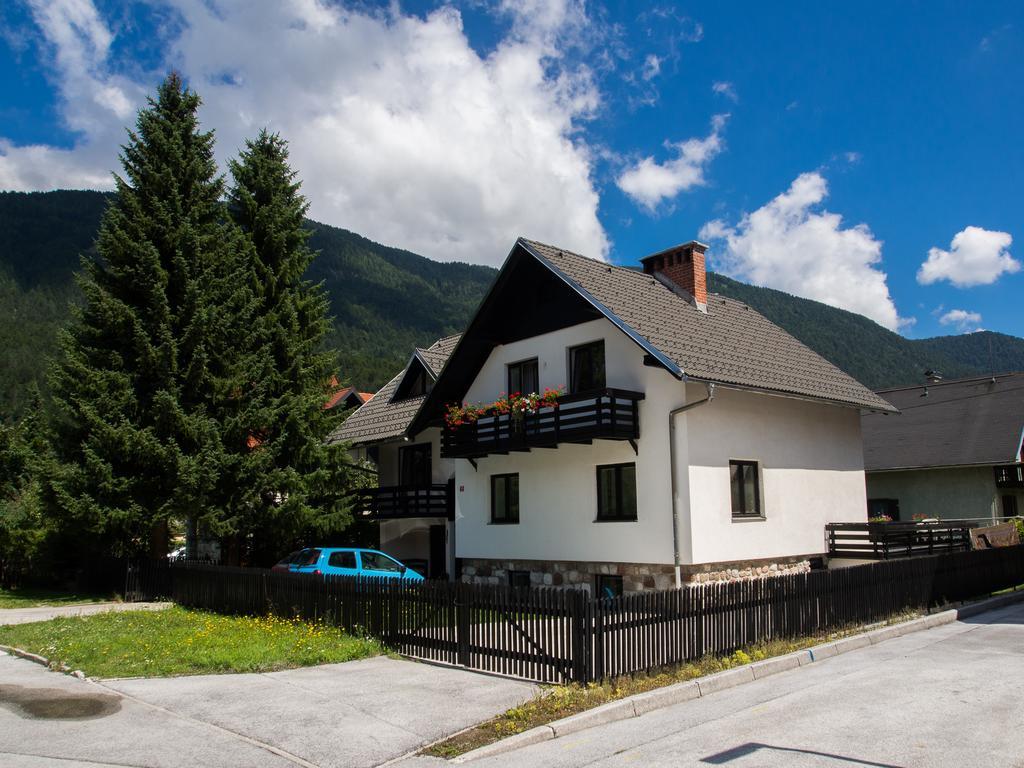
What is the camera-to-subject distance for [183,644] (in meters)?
13.3

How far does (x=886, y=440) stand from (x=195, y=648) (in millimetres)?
32716

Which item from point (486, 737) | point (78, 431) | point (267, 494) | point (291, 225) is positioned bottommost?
point (486, 737)

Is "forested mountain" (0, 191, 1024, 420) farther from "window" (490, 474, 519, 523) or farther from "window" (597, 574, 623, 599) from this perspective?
"window" (597, 574, 623, 599)

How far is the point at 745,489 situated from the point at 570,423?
484 centimetres

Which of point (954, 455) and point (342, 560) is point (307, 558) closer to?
point (342, 560)

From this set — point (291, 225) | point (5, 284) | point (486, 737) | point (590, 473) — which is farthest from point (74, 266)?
point (486, 737)

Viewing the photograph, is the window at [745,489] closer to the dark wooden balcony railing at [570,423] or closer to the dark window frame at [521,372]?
the dark wooden balcony railing at [570,423]

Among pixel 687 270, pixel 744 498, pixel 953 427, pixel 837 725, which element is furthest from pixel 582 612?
pixel 953 427

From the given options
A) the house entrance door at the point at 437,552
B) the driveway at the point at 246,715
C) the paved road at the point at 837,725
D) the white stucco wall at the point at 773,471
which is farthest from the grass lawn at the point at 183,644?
the house entrance door at the point at 437,552

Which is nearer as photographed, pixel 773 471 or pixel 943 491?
pixel 773 471

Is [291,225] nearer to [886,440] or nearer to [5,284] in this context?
[886,440]

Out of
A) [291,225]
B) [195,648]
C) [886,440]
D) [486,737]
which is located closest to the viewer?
[486,737]

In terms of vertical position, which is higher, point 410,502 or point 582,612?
point 410,502

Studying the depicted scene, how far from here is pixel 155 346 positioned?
22.6 m
